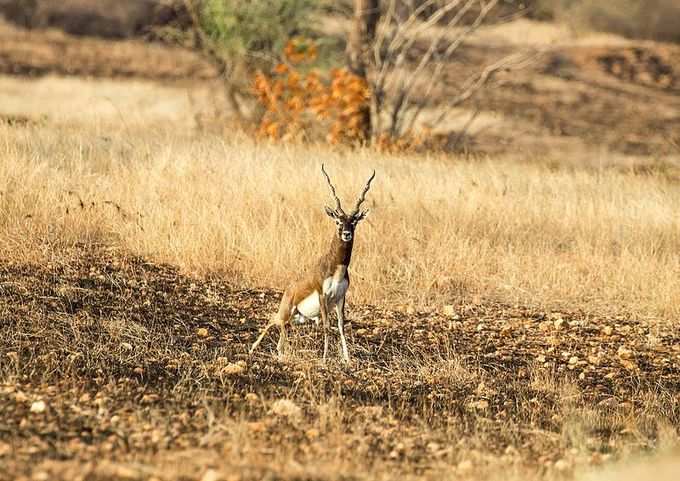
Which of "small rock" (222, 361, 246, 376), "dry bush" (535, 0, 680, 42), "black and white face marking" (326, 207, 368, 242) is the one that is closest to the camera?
"black and white face marking" (326, 207, 368, 242)

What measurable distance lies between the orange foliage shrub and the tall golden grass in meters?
3.03

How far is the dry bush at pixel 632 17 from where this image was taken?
29.1 meters

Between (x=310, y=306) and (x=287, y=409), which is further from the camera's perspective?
(x=310, y=306)

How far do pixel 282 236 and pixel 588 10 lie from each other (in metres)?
24.0

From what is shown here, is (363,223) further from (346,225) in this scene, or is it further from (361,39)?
(361,39)

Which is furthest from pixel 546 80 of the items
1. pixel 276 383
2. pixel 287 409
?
pixel 287 409

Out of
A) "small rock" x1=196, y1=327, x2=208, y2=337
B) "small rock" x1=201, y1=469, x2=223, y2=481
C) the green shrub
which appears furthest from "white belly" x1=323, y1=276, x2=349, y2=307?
the green shrub

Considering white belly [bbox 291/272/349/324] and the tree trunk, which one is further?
the tree trunk

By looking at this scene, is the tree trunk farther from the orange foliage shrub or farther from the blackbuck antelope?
the blackbuck antelope

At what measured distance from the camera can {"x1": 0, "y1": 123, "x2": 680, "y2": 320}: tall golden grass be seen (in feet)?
24.8

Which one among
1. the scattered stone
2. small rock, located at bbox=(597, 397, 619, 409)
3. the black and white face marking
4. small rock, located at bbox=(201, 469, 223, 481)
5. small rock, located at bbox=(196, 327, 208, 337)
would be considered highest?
the black and white face marking

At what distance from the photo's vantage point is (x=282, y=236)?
7.79 m

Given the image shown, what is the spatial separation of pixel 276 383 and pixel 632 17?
85.8ft

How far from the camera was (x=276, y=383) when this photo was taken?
533cm
